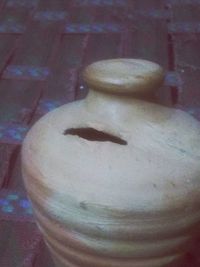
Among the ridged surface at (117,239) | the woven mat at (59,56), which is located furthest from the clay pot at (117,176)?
the woven mat at (59,56)

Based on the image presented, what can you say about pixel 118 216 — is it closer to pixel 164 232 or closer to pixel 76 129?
pixel 164 232

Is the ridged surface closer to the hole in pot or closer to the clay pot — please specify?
the clay pot

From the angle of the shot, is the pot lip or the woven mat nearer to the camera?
the pot lip

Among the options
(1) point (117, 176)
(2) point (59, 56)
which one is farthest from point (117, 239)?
(2) point (59, 56)

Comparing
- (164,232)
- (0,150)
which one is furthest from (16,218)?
(164,232)

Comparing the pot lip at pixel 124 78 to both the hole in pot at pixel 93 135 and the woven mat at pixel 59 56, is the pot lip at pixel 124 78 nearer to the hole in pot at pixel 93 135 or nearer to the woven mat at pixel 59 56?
the hole in pot at pixel 93 135

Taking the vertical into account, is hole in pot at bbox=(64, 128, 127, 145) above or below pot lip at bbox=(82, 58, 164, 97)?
below

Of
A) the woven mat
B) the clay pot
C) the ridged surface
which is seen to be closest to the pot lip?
the clay pot

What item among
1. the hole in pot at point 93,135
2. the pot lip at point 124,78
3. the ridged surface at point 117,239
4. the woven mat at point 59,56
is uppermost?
the pot lip at point 124,78

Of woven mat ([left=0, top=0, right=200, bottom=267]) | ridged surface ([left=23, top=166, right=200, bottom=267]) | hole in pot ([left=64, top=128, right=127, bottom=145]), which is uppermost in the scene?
hole in pot ([left=64, top=128, right=127, bottom=145])
